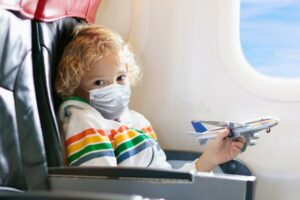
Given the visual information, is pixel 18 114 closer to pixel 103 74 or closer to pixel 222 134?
pixel 103 74

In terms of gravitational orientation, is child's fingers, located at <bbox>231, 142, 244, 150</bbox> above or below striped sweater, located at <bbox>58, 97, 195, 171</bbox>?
below

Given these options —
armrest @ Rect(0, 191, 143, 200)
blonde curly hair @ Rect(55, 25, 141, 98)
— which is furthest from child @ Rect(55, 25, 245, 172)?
armrest @ Rect(0, 191, 143, 200)

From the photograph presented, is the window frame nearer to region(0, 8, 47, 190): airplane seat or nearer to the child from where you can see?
the child

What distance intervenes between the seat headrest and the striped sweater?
0.23 metres

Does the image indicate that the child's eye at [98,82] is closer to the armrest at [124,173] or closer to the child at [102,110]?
the child at [102,110]

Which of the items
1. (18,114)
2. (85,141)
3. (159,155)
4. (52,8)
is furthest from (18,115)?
(159,155)

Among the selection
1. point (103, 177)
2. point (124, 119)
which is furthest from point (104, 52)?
point (103, 177)

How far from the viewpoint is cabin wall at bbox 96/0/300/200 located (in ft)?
4.85

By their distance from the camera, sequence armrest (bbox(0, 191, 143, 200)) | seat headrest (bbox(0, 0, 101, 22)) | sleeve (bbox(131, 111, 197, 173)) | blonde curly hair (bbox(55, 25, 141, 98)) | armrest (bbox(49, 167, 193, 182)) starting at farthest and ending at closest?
sleeve (bbox(131, 111, 197, 173)) < blonde curly hair (bbox(55, 25, 141, 98)) < seat headrest (bbox(0, 0, 101, 22)) < armrest (bbox(49, 167, 193, 182)) < armrest (bbox(0, 191, 143, 200))

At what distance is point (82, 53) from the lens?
48.9 inches

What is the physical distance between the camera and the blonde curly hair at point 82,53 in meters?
1.20

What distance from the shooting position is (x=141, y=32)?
1.60 meters

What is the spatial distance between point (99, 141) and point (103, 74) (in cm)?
21

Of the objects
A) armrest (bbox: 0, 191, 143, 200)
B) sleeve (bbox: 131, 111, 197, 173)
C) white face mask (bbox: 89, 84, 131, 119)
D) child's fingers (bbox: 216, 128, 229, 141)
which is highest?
white face mask (bbox: 89, 84, 131, 119)
